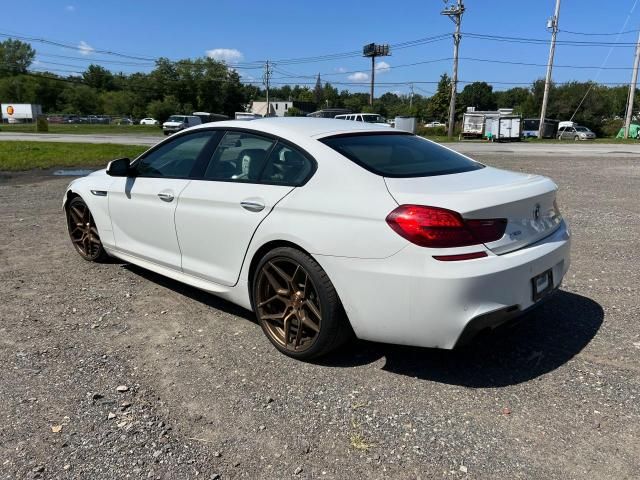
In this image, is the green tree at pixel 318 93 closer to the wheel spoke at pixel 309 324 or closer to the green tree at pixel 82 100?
the green tree at pixel 82 100

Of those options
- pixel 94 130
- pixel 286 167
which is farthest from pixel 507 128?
pixel 286 167

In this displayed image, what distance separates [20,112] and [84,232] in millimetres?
82398

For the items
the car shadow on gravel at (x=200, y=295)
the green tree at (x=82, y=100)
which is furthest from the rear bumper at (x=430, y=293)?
the green tree at (x=82, y=100)

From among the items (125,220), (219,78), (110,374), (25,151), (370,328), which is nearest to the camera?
(370,328)

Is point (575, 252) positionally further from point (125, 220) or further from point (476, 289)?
point (125, 220)

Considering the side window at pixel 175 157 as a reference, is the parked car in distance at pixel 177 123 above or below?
below

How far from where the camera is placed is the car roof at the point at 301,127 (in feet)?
11.9

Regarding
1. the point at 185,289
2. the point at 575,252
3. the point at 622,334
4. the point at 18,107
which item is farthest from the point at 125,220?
the point at 18,107

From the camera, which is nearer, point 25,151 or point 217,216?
point 217,216

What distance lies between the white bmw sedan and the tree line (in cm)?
7461

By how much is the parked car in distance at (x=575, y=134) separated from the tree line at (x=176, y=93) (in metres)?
18.2

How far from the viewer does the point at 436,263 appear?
277 centimetres

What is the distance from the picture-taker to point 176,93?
94.8 m

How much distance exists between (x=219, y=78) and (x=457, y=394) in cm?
10079
